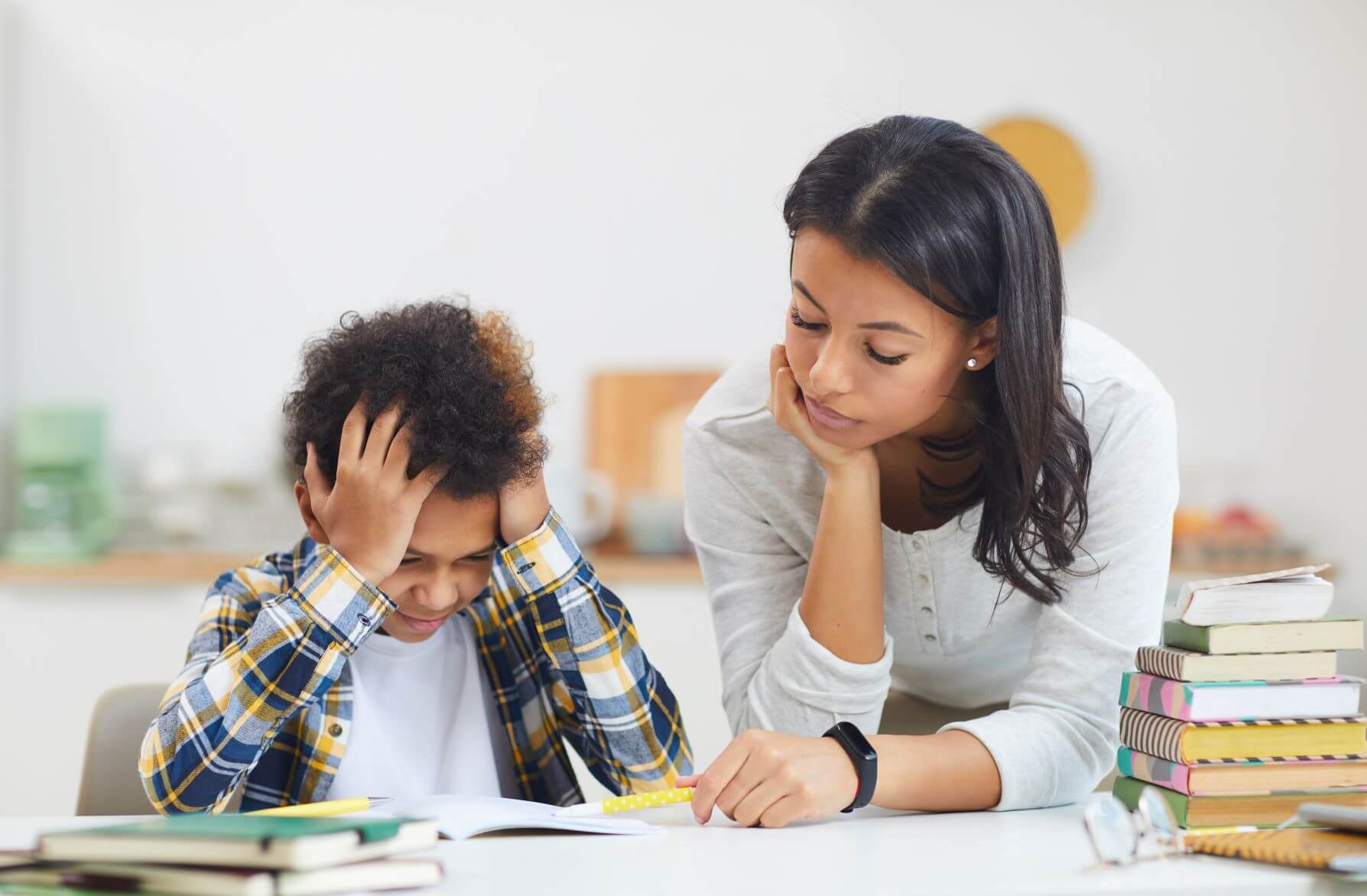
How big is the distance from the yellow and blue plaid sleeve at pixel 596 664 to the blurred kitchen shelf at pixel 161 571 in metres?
1.33

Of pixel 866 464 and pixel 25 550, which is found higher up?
pixel 866 464

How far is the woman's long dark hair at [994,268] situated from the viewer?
3.33 feet

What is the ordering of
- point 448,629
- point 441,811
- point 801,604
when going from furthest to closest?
1. point 448,629
2. point 801,604
3. point 441,811

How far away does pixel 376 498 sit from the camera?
105 centimetres

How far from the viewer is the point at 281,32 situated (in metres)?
2.95

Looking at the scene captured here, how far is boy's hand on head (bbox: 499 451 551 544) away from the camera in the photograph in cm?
111

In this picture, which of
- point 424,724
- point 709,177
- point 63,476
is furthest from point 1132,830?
point 63,476

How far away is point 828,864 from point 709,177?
2360mm

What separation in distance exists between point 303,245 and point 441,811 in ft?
7.49

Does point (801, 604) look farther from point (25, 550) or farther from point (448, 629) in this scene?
point (25, 550)

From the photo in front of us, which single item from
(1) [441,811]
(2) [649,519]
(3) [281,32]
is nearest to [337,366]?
(1) [441,811]

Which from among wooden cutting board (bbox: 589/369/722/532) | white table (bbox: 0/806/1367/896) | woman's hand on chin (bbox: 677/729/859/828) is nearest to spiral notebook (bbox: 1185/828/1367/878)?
white table (bbox: 0/806/1367/896)

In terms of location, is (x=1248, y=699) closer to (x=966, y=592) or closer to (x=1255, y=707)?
(x=1255, y=707)

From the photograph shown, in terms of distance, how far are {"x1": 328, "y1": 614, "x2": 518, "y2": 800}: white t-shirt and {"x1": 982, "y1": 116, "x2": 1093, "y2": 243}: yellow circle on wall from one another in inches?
82.2
